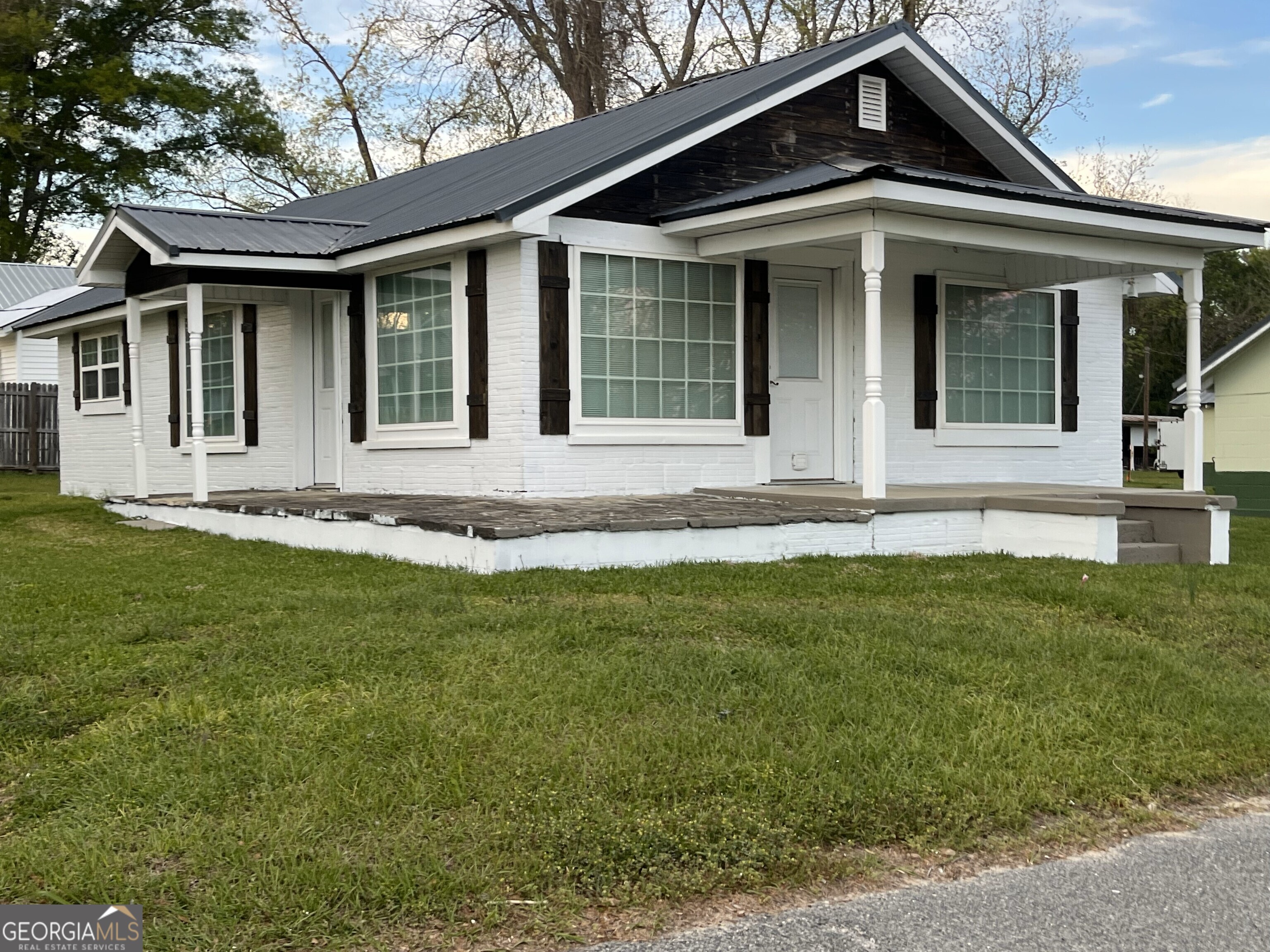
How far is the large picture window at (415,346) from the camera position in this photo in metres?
11.7

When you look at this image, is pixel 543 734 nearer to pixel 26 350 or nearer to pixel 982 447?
pixel 982 447

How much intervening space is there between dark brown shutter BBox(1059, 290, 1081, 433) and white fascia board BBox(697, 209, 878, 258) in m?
4.56

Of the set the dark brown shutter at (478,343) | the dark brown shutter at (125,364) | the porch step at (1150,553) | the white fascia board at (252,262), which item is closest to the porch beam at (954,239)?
the dark brown shutter at (478,343)

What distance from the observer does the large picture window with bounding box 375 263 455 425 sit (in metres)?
11.7

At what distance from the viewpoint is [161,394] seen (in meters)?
16.6

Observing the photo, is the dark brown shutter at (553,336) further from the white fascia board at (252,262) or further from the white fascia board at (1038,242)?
the white fascia board at (1038,242)

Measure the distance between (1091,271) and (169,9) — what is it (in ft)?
96.1

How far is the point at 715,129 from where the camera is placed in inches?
470

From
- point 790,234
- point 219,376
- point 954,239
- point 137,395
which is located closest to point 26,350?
point 219,376

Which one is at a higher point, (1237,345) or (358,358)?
(1237,345)

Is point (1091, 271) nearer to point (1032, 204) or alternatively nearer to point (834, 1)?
point (1032, 204)

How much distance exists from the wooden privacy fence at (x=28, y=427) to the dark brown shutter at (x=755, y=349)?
18.6 meters

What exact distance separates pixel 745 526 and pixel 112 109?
29451mm

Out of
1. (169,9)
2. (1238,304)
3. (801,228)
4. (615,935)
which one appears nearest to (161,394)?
(801,228)
